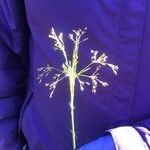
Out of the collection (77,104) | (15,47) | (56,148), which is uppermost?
(15,47)

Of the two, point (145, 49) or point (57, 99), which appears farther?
point (57, 99)

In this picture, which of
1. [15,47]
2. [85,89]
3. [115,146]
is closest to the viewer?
[115,146]

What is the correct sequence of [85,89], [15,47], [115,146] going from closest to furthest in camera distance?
1. [115,146]
2. [85,89]
3. [15,47]

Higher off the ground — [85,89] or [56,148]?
[85,89]

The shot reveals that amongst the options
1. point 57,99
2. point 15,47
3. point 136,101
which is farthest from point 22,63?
point 136,101

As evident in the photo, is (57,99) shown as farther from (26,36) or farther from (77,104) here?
(26,36)

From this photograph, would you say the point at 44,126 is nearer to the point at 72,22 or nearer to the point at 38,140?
the point at 38,140

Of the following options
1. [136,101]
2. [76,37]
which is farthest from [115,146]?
[76,37]
